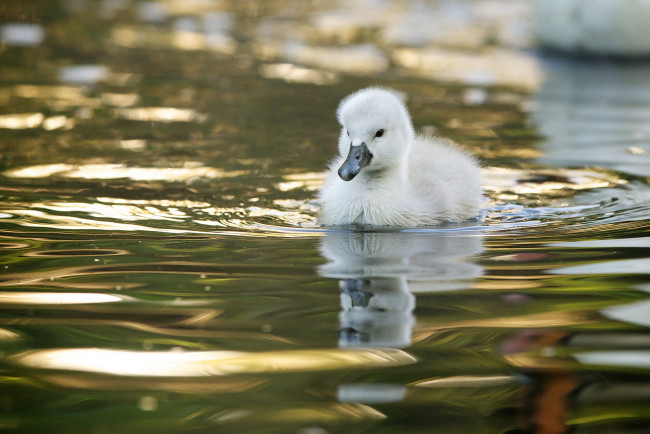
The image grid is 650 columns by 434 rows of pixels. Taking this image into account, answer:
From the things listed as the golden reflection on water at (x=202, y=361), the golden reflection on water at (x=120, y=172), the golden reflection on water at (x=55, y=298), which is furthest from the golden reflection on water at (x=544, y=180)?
the golden reflection on water at (x=202, y=361)

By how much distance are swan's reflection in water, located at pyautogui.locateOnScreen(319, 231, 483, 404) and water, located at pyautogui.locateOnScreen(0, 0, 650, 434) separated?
0.04ft

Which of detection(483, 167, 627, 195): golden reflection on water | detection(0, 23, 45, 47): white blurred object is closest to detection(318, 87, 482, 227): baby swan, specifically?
detection(483, 167, 627, 195): golden reflection on water

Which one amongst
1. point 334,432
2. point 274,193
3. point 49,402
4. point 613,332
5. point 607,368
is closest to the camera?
point 334,432

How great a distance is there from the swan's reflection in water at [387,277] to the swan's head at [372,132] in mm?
347

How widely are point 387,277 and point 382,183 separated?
1.30 m

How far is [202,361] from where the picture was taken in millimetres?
3129

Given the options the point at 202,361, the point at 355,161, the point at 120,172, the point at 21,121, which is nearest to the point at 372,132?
the point at 355,161

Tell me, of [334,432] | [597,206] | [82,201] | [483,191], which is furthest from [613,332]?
[82,201]

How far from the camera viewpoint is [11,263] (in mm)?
4258

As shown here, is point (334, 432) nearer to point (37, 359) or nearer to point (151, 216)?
point (37, 359)

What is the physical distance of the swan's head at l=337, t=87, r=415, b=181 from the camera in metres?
4.98

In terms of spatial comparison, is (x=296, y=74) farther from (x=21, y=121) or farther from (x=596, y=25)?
(x=596, y=25)

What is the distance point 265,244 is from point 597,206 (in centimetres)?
174

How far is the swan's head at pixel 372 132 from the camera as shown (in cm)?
498
